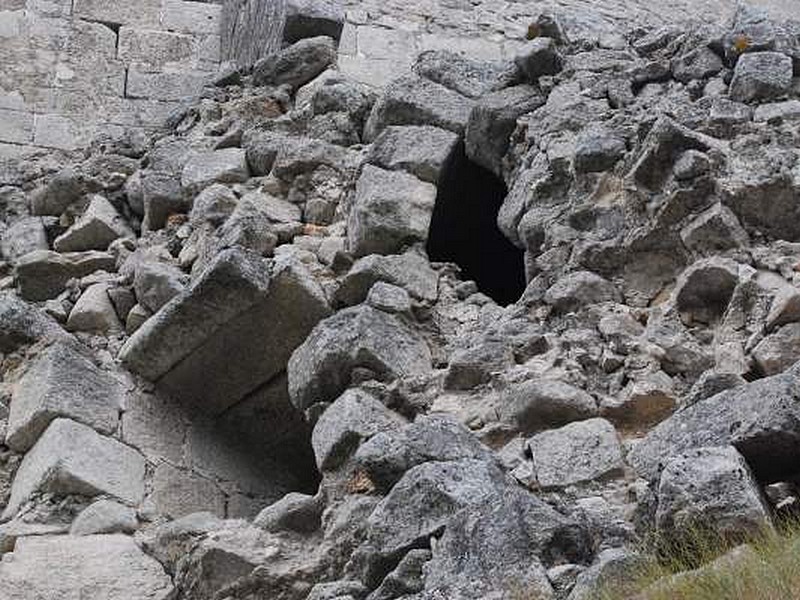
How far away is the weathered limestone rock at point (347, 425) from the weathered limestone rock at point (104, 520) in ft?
2.50

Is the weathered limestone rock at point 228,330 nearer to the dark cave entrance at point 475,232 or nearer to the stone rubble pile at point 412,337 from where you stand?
the stone rubble pile at point 412,337

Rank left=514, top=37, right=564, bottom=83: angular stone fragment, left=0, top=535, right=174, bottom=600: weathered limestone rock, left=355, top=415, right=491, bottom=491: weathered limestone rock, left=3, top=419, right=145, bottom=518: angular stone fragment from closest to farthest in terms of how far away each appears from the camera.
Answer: left=355, top=415, right=491, bottom=491: weathered limestone rock, left=0, top=535, right=174, bottom=600: weathered limestone rock, left=3, top=419, right=145, bottom=518: angular stone fragment, left=514, top=37, right=564, bottom=83: angular stone fragment

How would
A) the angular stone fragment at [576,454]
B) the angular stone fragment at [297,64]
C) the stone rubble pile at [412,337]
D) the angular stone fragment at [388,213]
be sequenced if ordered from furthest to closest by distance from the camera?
the angular stone fragment at [297,64]
the angular stone fragment at [388,213]
the angular stone fragment at [576,454]
the stone rubble pile at [412,337]

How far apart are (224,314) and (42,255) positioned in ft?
4.78

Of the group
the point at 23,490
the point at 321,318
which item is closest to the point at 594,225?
the point at 321,318

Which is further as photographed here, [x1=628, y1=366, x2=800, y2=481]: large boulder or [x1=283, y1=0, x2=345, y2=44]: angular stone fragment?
[x1=283, y1=0, x2=345, y2=44]: angular stone fragment

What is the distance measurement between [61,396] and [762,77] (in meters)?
3.07

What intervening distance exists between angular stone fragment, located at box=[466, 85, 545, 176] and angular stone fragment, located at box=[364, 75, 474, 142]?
22cm

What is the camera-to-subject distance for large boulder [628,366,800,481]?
4250mm

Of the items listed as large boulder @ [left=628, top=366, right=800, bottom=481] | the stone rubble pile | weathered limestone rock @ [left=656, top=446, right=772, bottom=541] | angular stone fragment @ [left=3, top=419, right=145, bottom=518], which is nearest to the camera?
weathered limestone rock @ [left=656, top=446, right=772, bottom=541]

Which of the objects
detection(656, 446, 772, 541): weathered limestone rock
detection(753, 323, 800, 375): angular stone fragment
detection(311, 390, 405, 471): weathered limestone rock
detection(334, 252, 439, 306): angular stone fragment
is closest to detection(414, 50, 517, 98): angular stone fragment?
detection(334, 252, 439, 306): angular stone fragment

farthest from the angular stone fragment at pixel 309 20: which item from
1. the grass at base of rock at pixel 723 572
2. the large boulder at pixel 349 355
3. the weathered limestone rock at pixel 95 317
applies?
the grass at base of rock at pixel 723 572

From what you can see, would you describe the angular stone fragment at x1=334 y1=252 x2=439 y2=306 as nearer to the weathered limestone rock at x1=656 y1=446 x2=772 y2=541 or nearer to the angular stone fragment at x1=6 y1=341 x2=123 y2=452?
the angular stone fragment at x1=6 y1=341 x2=123 y2=452

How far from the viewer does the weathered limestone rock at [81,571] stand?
5660 millimetres
